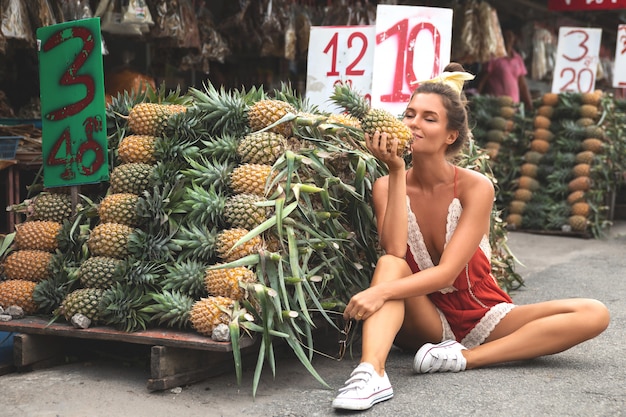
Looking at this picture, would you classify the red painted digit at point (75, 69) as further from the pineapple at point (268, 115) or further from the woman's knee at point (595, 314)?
the woman's knee at point (595, 314)

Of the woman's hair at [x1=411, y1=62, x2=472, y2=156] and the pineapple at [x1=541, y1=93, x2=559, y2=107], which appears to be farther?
the pineapple at [x1=541, y1=93, x2=559, y2=107]

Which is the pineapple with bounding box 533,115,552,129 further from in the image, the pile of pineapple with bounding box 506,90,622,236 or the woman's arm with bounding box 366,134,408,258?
the woman's arm with bounding box 366,134,408,258

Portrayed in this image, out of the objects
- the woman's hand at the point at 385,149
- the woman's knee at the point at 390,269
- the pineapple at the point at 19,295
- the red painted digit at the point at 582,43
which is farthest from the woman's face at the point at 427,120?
the red painted digit at the point at 582,43

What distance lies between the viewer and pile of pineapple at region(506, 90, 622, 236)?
853cm

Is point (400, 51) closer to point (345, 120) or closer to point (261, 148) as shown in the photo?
point (345, 120)

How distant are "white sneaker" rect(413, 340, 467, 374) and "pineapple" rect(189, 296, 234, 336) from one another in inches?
35.1

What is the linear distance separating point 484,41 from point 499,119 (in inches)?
35.8

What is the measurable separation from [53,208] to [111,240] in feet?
1.87

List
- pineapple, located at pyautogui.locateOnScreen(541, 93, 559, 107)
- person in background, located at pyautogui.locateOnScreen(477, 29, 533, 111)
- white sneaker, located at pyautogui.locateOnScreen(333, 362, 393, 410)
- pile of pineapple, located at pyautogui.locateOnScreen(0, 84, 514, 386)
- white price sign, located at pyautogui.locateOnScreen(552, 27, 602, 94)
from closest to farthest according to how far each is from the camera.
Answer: white sneaker, located at pyautogui.locateOnScreen(333, 362, 393, 410) → pile of pineapple, located at pyautogui.locateOnScreen(0, 84, 514, 386) → pineapple, located at pyautogui.locateOnScreen(541, 93, 559, 107) → white price sign, located at pyautogui.locateOnScreen(552, 27, 602, 94) → person in background, located at pyautogui.locateOnScreen(477, 29, 533, 111)

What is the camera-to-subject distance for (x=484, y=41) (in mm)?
8844

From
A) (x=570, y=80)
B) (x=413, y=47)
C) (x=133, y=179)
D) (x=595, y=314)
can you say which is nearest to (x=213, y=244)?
(x=133, y=179)

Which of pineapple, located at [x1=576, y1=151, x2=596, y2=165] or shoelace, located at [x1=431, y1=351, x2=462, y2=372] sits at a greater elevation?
pineapple, located at [x1=576, y1=151, x2=596, y2=165]

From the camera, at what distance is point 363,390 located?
301 cm

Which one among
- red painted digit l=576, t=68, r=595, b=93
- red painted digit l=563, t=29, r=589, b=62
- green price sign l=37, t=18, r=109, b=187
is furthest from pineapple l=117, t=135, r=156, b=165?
red painted digit l=563, t=29, r=589, b=62
